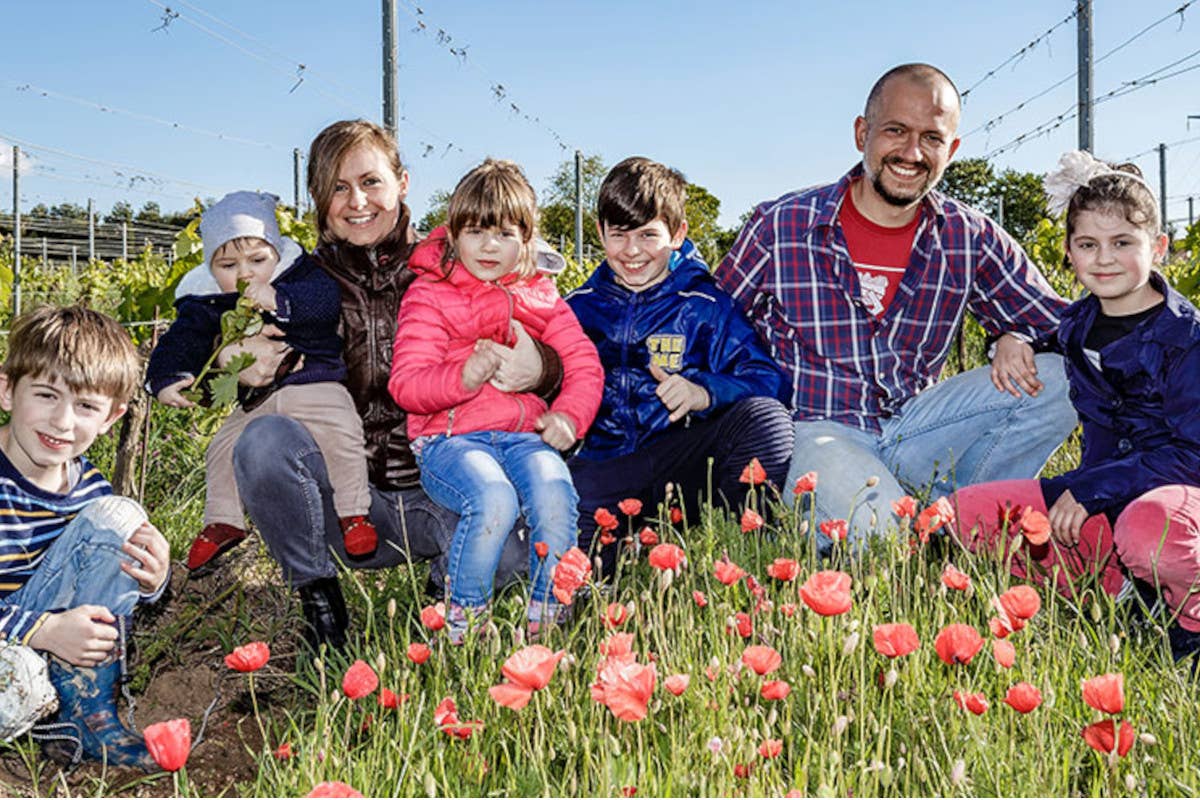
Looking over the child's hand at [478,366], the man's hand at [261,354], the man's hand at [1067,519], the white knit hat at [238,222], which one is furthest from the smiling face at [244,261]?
the man's hand at [1067,519]

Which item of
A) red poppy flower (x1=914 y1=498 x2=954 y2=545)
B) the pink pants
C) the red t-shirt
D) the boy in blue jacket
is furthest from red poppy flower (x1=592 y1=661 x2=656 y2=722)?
the red t-shirt

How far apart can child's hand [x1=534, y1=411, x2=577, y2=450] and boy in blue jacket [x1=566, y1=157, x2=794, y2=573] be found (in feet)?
1.00

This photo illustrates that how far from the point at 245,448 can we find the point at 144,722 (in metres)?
0.78

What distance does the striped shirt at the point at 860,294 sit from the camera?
347 centimetres

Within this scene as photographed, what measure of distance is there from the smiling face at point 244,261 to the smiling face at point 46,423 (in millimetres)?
537

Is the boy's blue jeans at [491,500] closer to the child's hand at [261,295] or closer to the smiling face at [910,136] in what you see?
the child's hand at [261,295]

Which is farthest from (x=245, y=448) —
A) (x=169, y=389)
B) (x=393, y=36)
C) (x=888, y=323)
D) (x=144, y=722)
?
(x=393, y=36)

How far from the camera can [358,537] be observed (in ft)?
9.34

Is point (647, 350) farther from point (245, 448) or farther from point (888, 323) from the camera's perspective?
point (245, 448)

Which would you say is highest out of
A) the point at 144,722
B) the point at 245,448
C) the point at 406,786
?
the point at 245,448

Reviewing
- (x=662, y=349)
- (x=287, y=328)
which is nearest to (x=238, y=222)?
(x=287, y=328)

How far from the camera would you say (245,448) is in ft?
8.98

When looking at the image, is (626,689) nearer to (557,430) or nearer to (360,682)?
(360,682)

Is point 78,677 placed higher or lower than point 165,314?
lower
